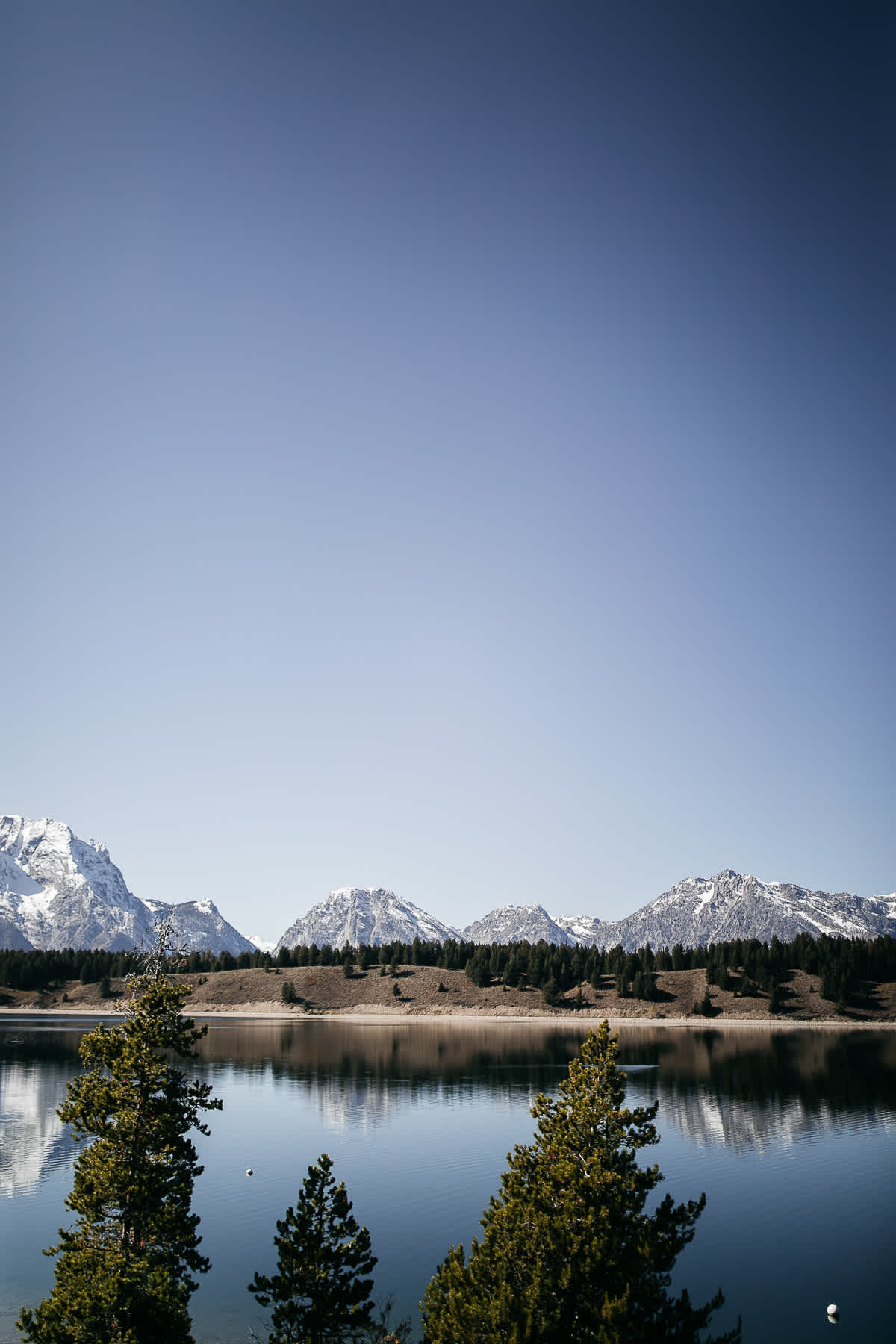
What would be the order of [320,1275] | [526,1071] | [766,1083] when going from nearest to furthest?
[320,1275]
[766,1083]
[526,1071]

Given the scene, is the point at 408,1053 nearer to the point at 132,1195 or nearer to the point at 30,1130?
the point at 30,1130

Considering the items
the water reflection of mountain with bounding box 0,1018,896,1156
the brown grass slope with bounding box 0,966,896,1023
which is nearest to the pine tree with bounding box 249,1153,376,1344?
the water reflection of mountain with bounding box 0,1018,896,1156

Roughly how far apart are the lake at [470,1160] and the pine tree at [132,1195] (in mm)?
7871

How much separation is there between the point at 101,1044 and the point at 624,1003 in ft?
593

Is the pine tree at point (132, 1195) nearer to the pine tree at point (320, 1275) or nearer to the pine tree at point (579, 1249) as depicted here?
the pine tree at point (320, 1275)

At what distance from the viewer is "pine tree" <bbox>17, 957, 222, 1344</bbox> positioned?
21.6m

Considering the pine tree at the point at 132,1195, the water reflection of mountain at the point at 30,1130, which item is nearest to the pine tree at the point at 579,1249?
the pine tree at the point at 132,1195

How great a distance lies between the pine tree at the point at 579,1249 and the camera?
19391mm

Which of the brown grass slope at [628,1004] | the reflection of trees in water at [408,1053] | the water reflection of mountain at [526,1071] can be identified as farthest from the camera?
the brown grass slope at [628,1004]

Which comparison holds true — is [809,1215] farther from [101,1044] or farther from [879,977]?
[879,977]

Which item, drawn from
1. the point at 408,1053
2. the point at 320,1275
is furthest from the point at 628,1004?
the point at 320,1275

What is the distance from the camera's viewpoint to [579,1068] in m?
22.6

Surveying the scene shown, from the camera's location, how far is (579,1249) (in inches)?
791

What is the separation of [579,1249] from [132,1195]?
13.0 meters
